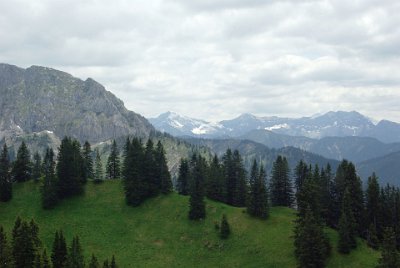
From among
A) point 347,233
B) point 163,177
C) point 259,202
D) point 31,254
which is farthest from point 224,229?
point 31,254

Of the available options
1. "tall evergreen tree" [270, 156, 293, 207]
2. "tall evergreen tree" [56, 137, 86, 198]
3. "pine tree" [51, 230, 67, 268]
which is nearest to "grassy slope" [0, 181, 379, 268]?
"tall evergreen tree" [56, 137, 86, 198]

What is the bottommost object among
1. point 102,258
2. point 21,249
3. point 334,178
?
point 102,258

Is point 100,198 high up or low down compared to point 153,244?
up

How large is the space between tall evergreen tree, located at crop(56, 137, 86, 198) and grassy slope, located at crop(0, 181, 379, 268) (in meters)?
3.02

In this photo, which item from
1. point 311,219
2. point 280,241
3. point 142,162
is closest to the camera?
point 311,219

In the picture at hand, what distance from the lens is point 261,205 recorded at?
108m

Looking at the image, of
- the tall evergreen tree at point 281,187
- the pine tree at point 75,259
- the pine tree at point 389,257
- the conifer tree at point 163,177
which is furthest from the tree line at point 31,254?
the tall evergreen tree at point 281,187

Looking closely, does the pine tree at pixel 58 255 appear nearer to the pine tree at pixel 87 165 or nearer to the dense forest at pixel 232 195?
the dense forest at pixel 232 195

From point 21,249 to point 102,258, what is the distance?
23.4m

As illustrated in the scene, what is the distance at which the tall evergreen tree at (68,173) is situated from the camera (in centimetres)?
12475

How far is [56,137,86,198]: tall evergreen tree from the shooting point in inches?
4911

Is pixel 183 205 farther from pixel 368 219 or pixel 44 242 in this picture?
pixel 368 219

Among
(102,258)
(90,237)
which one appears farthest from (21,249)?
(90,237)

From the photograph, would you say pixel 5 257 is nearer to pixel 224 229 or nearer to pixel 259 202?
pixel 224 229
